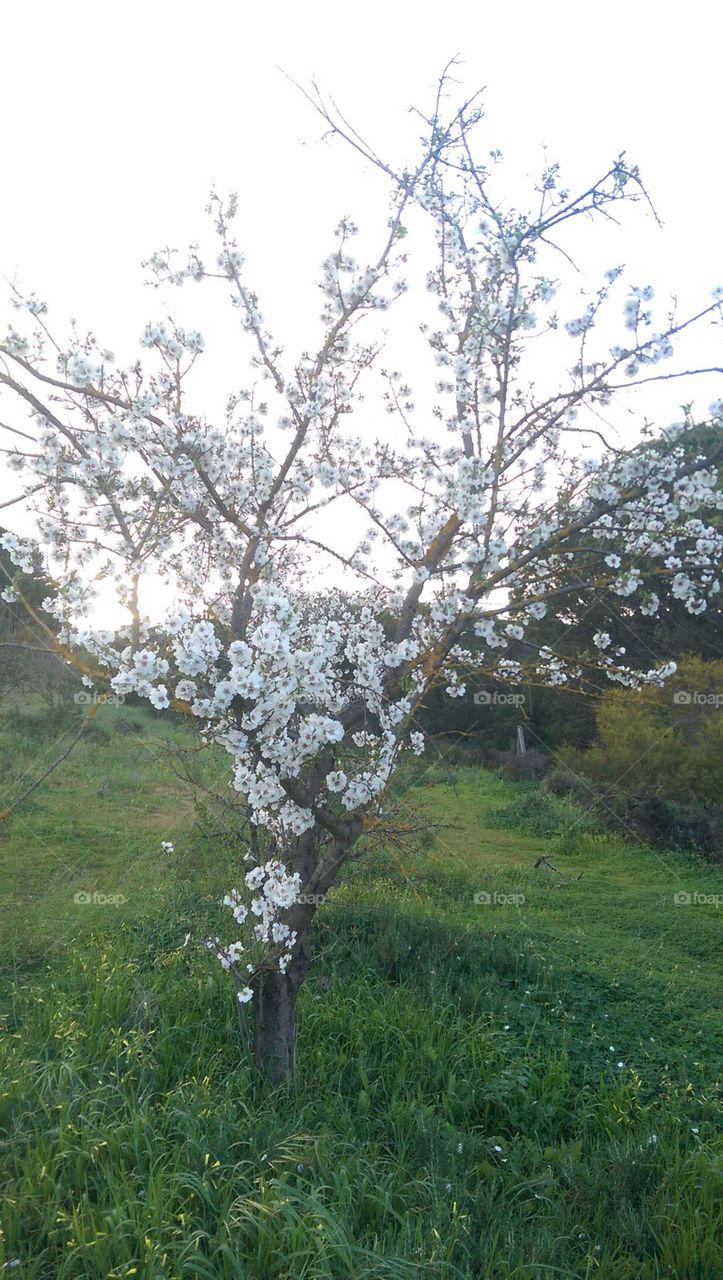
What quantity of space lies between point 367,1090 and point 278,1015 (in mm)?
491

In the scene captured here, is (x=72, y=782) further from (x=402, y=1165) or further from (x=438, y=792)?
(x=402, y=1165)

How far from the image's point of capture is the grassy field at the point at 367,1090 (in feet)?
8.28

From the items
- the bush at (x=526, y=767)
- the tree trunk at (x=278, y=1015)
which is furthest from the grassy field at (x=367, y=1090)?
the bush at (x=526, y=767)

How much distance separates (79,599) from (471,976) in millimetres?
3108

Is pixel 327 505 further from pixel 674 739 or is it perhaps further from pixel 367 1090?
pixel 674 739

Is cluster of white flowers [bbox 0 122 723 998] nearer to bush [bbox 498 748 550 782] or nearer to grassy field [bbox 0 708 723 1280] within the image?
grassy field [bbox 0 708 723 1280]

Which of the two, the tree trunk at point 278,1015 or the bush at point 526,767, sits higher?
the bush at point 526,767

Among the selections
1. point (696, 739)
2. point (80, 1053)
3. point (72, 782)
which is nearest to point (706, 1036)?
point (80, 1053)

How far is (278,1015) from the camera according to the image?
11.9ft

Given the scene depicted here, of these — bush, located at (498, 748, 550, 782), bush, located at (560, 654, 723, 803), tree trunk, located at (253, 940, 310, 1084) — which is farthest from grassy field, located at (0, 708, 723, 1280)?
bush, located at (498, 748, 550, 782)

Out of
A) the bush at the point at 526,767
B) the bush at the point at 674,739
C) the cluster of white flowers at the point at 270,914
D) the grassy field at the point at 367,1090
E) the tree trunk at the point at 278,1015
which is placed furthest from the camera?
the bush at the point at 526,767

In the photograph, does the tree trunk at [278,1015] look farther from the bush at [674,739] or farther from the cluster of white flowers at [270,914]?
the bush at [674,739]

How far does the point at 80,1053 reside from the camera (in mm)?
3604

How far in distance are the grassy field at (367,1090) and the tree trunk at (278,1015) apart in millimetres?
102
